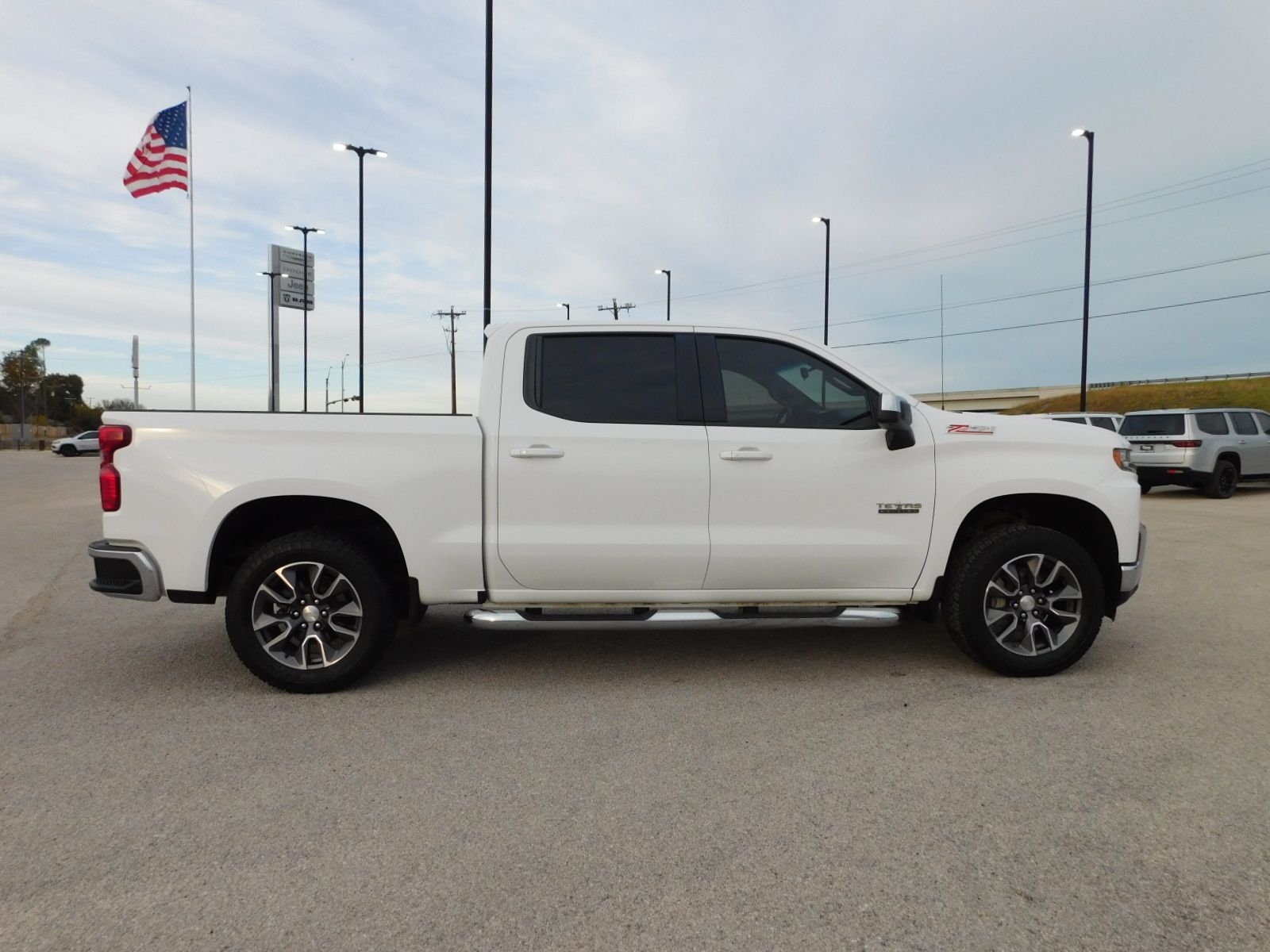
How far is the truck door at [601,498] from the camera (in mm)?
4359

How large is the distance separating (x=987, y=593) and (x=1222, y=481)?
14.6 meters

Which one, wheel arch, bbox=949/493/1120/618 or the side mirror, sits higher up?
the side mirror

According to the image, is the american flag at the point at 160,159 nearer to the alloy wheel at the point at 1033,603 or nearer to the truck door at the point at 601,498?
the truck door at the point at 601,498

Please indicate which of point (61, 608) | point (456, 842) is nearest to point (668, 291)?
point (61, 608)

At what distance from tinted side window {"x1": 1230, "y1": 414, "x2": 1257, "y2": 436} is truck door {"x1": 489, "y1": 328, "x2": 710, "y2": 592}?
16.2 m

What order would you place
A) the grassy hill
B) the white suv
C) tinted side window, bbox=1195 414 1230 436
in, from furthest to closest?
1. the grassy hill
2. tinted side window, bbox=1195 414 1230 436
3. the white suv

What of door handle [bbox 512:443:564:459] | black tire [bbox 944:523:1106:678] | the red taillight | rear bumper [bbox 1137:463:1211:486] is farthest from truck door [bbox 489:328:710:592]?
rear bumper [bbox 1137:463:1211:486]

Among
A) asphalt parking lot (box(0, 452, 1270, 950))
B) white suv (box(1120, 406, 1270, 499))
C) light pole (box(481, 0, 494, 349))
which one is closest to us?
asphalt parking lot (box(0, 452, 1270, 950))

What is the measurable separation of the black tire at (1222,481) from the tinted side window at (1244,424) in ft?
2.51

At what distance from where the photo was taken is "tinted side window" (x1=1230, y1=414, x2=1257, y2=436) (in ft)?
53.0

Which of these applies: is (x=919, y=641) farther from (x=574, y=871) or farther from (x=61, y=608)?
(x=61, y=608)

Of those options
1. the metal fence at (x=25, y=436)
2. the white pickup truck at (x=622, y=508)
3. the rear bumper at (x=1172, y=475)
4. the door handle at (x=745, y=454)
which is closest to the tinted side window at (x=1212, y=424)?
the rear bumper at (x=1172, y=475)

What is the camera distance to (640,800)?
3.12m

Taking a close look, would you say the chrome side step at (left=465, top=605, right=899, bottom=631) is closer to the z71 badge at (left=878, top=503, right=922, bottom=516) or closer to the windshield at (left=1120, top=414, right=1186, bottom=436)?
the z71 badge at (left=878, top=503, right=922, bottom=516)
